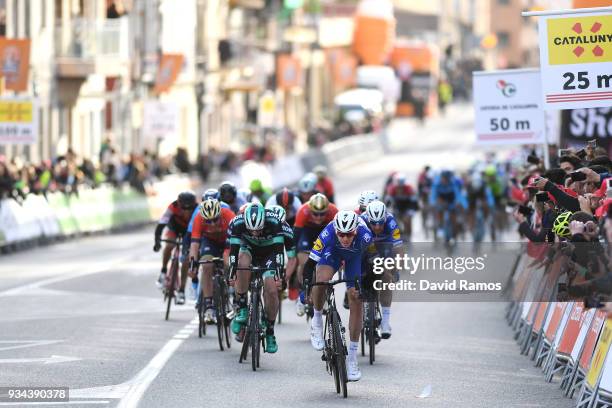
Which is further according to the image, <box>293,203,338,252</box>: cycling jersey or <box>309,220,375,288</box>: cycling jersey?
<box>293,203,338,252</box>: cycling jersey

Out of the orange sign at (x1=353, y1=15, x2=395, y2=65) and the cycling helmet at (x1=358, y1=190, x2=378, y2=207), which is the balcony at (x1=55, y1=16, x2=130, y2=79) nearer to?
the cycling helmet at (x1=358, y1=190, x2=378, y2=207)

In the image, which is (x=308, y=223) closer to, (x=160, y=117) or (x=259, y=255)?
(x=259, y=255)

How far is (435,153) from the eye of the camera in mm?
80562

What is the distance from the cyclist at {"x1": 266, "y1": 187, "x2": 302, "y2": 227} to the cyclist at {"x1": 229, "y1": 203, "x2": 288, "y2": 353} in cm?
419

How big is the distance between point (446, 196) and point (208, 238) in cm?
1501

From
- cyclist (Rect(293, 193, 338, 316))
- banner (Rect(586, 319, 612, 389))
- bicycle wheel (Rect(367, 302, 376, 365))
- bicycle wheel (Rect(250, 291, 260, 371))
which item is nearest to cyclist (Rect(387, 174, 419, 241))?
cyclist (Rect(293, 193, 338, 316))

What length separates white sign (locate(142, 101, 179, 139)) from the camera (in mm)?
49344

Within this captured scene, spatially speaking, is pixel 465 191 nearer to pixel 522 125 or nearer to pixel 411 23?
pixel 522 125

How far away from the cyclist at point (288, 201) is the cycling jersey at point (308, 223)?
2.01 meters

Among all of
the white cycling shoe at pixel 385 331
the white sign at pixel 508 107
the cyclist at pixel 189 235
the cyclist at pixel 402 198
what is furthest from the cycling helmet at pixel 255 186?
the cyclist at pixel 402 198

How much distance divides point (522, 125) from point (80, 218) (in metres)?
17.6

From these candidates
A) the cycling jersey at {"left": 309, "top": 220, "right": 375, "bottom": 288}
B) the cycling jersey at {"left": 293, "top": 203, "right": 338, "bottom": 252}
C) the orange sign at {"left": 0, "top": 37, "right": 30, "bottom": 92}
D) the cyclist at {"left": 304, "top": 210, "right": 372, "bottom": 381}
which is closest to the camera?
the cyclist at {"left": 304, "top": 210, "right": 372, "bottom": 381}

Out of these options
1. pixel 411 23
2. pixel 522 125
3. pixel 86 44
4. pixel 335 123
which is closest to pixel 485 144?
pixel 522 125

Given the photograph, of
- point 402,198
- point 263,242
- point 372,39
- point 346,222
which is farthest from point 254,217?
point 372,39
